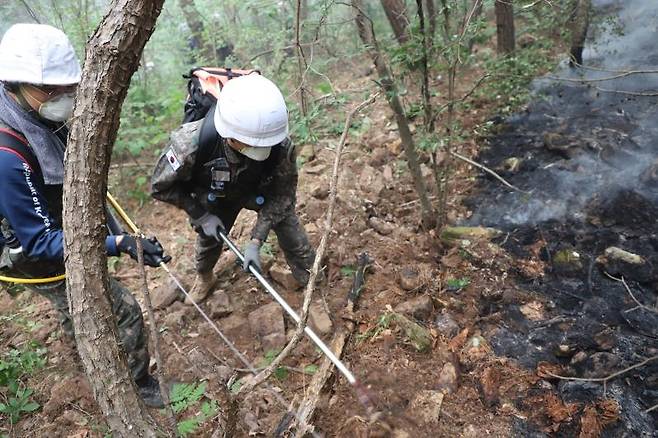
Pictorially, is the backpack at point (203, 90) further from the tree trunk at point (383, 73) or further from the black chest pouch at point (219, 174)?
the tree trunk at point (383, 73)

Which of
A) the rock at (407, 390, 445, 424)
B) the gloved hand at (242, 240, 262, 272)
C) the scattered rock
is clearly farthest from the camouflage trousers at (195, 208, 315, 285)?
the scattered rock

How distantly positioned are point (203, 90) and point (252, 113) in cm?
73

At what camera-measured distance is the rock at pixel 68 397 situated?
3168 millimetres

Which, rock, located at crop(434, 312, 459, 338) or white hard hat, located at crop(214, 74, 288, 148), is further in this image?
rock, located at crop(434, 312, 459, 338)

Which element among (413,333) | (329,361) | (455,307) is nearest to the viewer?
(329,361)

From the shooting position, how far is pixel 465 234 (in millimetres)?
5020

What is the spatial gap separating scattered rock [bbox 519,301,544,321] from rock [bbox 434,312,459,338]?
0.71 metres

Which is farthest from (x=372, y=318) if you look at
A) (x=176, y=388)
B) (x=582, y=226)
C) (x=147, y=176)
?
(x=147, y=176)

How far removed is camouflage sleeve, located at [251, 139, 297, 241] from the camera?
3584mm

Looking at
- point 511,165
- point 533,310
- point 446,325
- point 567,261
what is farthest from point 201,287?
point 511,165

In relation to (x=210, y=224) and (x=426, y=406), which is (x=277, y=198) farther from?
(x=426, y=406)

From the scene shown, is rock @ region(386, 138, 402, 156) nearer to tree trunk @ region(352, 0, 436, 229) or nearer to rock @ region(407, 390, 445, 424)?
tree trunk @ region(352, 0, 436, 229)

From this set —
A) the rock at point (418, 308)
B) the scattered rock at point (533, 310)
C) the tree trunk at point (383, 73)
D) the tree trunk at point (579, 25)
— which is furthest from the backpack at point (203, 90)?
the tree trunk at point (579, 25)

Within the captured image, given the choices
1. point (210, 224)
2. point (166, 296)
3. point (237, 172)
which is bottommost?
point (166, 296)
